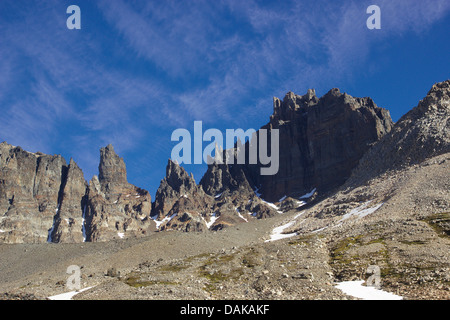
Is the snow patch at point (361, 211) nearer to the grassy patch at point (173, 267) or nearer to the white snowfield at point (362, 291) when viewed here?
the grassy patch at point (173, 267)

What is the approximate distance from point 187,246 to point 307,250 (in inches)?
1550

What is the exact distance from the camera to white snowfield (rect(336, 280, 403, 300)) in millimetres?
32438

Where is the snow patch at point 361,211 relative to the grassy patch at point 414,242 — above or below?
above

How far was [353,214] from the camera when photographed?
3910 inches

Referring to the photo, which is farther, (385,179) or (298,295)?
(385,179)

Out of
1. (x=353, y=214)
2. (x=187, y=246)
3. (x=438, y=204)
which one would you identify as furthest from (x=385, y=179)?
(x=187, y=246)

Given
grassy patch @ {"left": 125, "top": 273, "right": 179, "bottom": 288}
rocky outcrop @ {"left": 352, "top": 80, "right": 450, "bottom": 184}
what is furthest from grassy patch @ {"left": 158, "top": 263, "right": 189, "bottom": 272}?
rocky outcrop @ {"left": 352, "top": 80, "right": 450, "bottom": 184}

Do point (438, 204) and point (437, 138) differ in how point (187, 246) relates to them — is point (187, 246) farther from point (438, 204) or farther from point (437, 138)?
point (437, 138)

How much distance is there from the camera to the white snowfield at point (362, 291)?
32.4 meters

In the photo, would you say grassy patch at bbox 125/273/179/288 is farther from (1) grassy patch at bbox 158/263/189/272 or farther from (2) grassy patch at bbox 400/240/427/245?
(2) grassy patch at bbox 400/240/427/245

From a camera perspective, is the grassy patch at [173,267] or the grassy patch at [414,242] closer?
the grassy patch at [414,242]

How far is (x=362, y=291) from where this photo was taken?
35.7 metres

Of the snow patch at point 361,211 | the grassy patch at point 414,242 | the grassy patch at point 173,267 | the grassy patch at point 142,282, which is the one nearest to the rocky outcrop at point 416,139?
the snow patch at point 361,211
